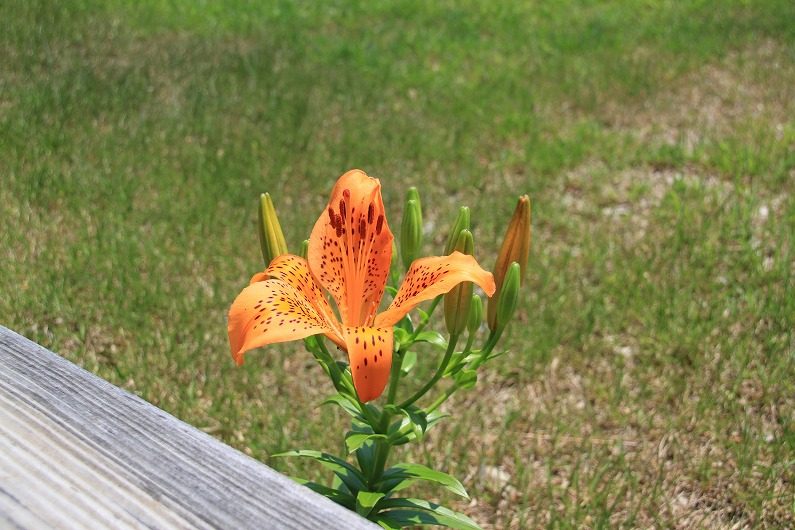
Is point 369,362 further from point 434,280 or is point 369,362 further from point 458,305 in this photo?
point 458,305

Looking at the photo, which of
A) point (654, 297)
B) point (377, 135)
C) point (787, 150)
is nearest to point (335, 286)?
point (654, 297)

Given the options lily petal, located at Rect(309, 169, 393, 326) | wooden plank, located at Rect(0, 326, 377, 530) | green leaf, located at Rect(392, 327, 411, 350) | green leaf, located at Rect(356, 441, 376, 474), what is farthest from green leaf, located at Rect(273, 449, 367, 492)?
wooden plank, located at Rect(0, 326, 377, 530)

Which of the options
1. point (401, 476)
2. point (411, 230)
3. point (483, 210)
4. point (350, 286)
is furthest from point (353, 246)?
point (483, 210)

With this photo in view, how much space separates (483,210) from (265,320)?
292 cm

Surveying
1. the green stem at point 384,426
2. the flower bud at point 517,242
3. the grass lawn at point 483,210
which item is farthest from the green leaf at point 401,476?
the grass lawn at point 483,210

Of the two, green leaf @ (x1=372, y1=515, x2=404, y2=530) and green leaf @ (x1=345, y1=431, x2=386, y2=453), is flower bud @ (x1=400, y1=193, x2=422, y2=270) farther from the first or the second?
green leaf @ (x1=372, y1=515, x2=404, y2=530)

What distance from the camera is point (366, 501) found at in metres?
1.60

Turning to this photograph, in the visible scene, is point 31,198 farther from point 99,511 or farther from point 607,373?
point 99,511

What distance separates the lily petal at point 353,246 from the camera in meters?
1.40

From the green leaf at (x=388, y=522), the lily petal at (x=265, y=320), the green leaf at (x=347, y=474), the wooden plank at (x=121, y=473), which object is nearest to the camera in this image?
the wooden plank at (x=121, y=473)

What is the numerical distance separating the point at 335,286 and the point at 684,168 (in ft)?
11.5

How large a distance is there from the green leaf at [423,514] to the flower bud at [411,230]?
486 mm

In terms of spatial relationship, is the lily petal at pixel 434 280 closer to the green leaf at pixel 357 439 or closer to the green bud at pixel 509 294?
the green bud at pixel 509 294

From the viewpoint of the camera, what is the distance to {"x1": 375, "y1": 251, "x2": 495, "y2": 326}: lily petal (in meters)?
1.29
